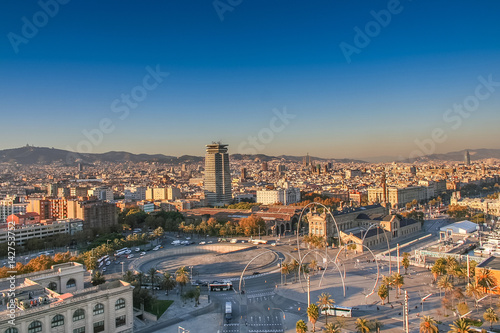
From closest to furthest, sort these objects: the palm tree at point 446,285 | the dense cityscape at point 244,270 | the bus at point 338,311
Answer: the dense cityscape at point 244,270, the bus at point 338,311, the palm tree at point 446,285

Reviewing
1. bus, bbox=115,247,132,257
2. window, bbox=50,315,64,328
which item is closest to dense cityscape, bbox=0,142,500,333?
window, bbox=50,315,64,328

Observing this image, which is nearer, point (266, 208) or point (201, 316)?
point (201, 316)

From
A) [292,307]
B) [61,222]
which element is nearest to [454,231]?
[292,307]

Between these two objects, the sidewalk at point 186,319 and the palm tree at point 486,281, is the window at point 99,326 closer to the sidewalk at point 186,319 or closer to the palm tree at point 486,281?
the sidewalk at point 186,319

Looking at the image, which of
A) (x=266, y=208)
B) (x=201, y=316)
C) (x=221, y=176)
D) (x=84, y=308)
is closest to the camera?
(x=84, y=308)

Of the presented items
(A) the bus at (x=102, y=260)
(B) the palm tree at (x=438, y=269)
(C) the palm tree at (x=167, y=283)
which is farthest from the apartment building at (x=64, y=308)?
(B) the palm tree at (x=438, y=269)

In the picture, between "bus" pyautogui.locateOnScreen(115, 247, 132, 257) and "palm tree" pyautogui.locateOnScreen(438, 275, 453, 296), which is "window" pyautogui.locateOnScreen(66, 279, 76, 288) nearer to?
"bus" pyautogui.locateOnScreen(115, 247, 132, 257)

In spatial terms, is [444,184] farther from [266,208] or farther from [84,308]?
[84,308]
